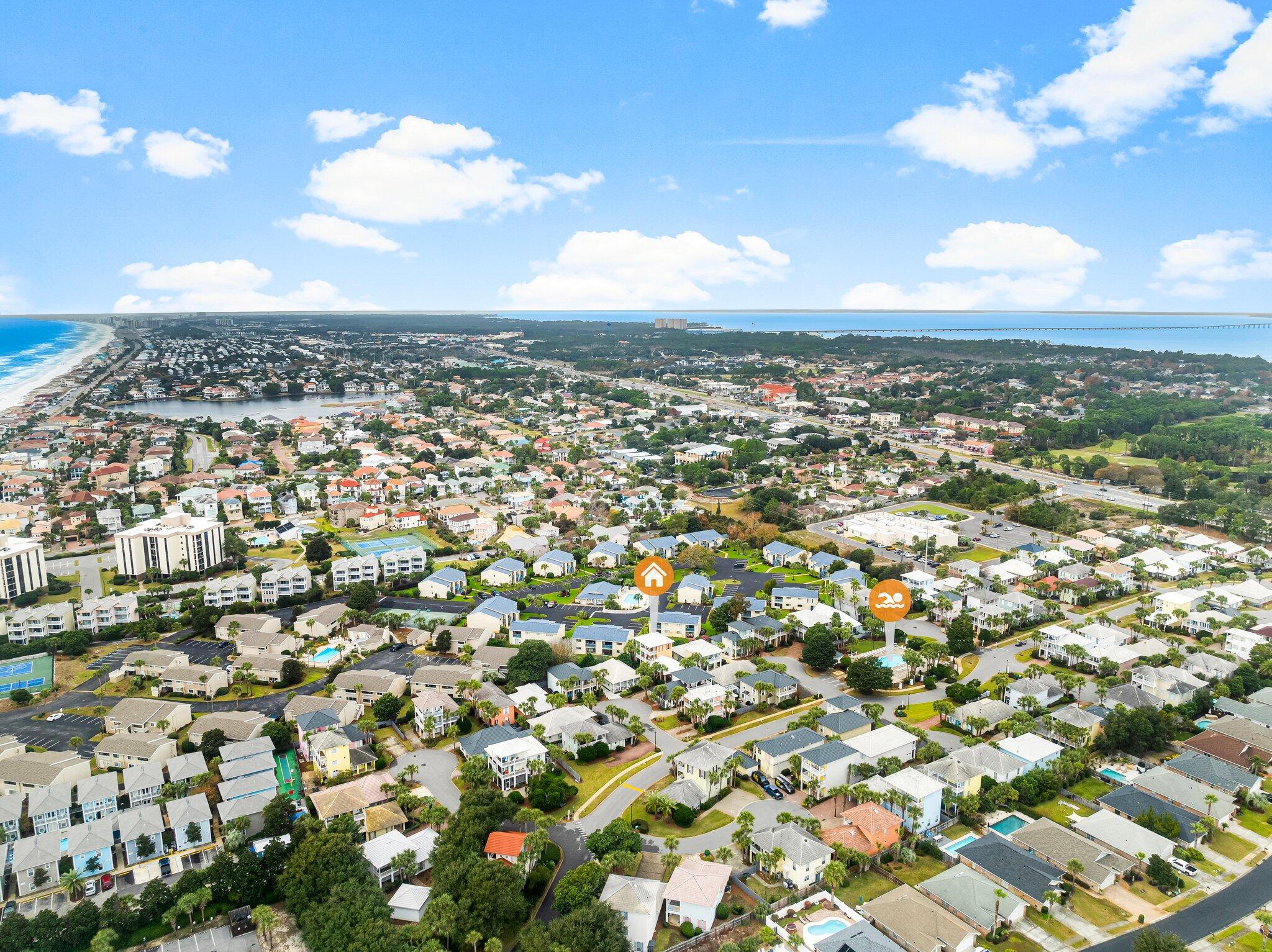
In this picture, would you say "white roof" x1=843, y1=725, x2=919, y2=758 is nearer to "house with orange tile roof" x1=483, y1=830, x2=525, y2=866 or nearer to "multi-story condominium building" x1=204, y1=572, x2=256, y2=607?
"house with orange tile roof" x1=483, y1=830, x2=525, y2=866

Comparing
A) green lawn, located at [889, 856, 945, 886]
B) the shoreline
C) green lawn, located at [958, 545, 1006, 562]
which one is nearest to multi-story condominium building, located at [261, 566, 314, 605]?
green lawn, located at [889, 856, 945, 886]

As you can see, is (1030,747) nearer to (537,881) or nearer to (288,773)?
(537,881)

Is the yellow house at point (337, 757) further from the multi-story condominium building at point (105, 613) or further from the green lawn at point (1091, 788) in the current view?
the green lawn at point (1091, 788)

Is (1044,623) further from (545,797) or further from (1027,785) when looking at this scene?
(545,797)

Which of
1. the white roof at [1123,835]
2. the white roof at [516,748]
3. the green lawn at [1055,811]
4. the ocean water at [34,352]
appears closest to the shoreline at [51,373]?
the ocean water at [34,352]

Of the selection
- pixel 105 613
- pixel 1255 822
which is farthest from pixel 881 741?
pixel 105 613

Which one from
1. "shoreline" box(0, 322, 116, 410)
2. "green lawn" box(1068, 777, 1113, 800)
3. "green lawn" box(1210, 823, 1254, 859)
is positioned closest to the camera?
"green lawn" box(1210, 823, 1254, 859)
